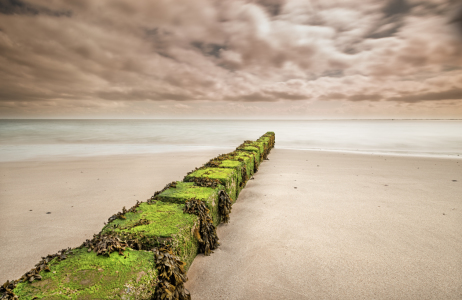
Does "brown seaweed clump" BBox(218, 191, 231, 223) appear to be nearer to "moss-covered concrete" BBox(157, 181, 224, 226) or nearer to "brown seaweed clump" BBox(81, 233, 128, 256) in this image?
"moss-covered concrete" BBox(157, 181, 224, 226)

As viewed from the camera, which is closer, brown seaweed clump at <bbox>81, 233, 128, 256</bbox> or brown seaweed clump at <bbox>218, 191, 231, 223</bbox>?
brown seaweed clump at <bbox>81, 233, 128, 256</bbox>

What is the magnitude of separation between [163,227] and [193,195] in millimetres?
1134

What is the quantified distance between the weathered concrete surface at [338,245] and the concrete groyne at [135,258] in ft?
2.24

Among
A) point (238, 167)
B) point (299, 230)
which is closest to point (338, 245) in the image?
point (299, 230)

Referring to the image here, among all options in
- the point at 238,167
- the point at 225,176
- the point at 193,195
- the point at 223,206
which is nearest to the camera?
the point at 193,195

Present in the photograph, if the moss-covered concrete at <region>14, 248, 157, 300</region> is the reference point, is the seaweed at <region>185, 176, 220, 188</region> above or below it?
above

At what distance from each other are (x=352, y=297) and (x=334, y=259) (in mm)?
795

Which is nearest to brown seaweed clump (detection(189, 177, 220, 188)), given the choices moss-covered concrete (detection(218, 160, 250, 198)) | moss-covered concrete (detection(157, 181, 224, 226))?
moss-covered concrete (detection(157, 181, 224, 226))

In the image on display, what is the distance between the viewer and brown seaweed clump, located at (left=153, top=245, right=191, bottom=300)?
89.8 inches

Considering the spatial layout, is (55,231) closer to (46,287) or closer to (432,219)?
(46,287)

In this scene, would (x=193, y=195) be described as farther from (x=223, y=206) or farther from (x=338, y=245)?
(x=338, y=245)

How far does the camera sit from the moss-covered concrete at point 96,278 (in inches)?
75.2

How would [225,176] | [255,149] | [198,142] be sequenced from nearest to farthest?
[225,176] < [255,149] < [198,142]

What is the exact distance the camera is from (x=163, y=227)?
2998mm
